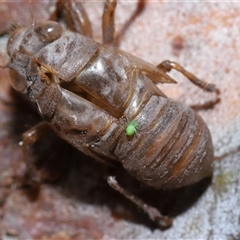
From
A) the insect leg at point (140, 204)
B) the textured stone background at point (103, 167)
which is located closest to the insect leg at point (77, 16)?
the textured stone background at point (103, 167)

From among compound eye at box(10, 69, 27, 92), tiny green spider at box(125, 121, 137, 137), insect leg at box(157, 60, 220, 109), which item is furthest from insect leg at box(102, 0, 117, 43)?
tiny green spider at box(125, 121, 137, 137)

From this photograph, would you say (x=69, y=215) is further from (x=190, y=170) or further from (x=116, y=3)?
(x=116, y=3)

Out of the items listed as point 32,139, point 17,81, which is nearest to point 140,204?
point 32,139

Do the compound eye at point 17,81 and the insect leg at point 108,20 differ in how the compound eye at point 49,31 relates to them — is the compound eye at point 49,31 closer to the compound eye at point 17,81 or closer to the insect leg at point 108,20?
the compound eye at point 17,81

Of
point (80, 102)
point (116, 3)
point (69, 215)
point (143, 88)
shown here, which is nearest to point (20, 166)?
point (69, 215)

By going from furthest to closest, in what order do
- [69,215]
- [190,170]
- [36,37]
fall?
[69,215]
[36,37]
[190,170]

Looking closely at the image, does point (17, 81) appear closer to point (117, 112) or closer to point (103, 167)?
point (117, 112)
